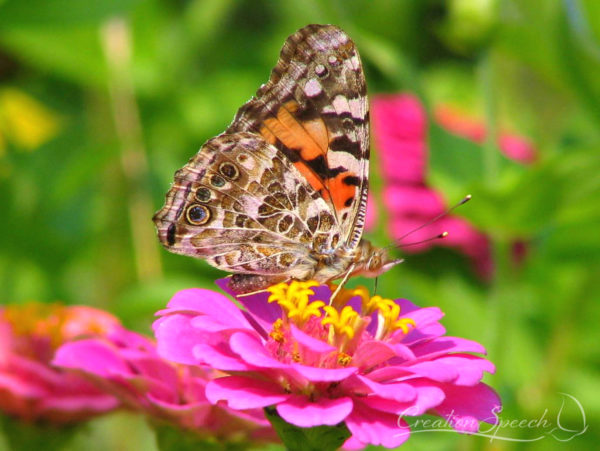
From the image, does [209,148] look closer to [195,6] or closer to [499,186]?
[499,186]

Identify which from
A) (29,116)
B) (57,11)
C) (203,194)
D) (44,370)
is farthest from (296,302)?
(29,116)

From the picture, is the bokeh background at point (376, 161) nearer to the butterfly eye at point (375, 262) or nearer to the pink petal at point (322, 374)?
the butterfly eye at point (375, 262)

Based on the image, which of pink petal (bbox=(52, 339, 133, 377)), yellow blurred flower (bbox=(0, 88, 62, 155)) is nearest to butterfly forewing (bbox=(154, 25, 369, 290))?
pink petal (bbox=(52, 339, 133, 377))

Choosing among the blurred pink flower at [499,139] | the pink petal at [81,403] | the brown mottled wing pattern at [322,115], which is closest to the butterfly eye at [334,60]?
the brown mottled wing pattern at [322,115]

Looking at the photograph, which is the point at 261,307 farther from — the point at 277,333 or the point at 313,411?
the point at 313,411

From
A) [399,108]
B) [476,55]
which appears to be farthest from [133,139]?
[476,55]
